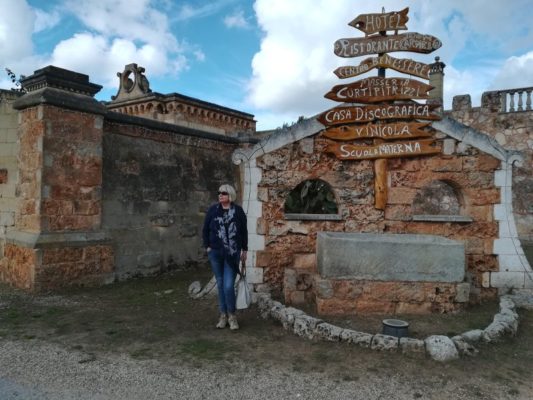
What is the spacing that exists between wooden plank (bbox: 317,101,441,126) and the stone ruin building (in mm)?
211

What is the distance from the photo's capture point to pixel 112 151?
24.8 feet

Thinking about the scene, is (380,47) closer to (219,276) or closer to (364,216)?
(364,216)

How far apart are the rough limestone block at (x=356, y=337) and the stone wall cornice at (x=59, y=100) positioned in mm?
5221

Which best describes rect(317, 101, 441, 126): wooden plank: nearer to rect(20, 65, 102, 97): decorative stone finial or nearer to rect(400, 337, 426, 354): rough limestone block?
rect(400, 337, 426, 354): rough limestone block

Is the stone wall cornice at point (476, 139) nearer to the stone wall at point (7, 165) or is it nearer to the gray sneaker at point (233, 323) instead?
the gray sneaker at point (233, 323)

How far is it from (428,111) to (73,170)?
5400 millimetres

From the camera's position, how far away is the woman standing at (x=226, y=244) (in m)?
4.95

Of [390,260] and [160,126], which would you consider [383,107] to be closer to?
[390,260]

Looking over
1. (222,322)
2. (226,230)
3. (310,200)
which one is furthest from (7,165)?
(310,200)

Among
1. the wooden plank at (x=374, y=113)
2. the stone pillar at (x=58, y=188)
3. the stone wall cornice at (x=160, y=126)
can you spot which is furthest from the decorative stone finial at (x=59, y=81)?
the wooden plank at (x=374, y=113)

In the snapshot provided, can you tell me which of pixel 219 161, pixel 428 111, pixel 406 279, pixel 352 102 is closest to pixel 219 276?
pixel 406 279

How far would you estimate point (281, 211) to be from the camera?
6.36 metres

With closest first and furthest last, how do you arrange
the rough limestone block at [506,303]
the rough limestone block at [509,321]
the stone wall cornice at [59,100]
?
the rough limestone block at [509,321] < the rough limestone block at [506,303] < the stone wall cornice at [59,100]

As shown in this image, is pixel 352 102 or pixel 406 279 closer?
pixel 406 279
